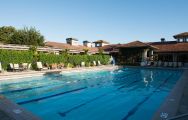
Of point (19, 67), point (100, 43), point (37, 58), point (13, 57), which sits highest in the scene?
point (100, 43)

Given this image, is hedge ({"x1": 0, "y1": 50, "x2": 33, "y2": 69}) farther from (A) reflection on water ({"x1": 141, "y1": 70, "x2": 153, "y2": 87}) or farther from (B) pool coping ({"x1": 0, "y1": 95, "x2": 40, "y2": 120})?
(B) pool coping ({"x1": 0, "y1": 95, "x2": 40, "y2": 120})

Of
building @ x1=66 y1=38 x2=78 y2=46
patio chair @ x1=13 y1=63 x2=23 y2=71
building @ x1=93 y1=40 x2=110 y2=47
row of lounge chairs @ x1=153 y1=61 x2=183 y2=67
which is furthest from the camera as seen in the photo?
building @ x1=93 y1=40 x2=110 y2=47

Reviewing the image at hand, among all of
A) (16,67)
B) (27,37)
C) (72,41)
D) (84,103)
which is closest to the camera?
(84,103)

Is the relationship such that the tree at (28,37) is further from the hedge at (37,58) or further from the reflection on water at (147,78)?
the reflection on water at (147,78)

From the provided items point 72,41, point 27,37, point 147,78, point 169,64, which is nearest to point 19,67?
point 147,78

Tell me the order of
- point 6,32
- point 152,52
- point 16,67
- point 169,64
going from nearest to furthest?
point 16,67 → point 169,64 → point 152,52 → point 6,32

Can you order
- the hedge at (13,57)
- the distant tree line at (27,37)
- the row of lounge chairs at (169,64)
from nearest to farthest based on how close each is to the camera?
the hedge at (13,57) → the row of lounge chairs at (169,64) → the distant tree line at (27,37)

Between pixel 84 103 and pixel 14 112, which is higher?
pixel 14 112

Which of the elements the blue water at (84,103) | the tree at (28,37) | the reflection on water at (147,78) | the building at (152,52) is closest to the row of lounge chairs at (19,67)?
the blue water at (84,103)

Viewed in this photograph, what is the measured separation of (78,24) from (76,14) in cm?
530

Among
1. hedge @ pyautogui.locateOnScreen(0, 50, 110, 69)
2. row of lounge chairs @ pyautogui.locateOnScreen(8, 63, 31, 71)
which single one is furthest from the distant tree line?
row of lounge chairs @ pyautogui.locateOnScreen(8, 63, 31, 71)

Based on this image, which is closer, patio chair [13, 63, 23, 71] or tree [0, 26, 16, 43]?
patio chair [13, 63, 23, 71]

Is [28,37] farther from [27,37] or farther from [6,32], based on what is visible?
[6,32]

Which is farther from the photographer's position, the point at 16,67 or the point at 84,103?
the point at 16,67
